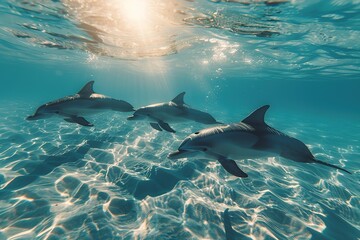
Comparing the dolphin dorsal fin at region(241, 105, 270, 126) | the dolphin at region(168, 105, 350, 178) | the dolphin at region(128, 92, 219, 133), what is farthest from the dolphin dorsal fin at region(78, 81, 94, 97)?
the dolphin dorsal fin at region(241, 105, 270, 126)

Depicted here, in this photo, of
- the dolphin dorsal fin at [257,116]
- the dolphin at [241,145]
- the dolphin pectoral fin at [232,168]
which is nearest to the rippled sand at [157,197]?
the dolphin pectoral fin at [232,168]

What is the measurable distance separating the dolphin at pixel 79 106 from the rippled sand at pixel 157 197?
5.29 ft

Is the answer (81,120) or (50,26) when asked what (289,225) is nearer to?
(81,120)

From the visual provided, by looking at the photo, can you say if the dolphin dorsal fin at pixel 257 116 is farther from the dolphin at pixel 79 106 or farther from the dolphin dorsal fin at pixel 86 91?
the dolphin dorsal fin at pixel 86 91

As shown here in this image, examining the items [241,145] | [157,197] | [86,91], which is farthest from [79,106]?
[241,145]

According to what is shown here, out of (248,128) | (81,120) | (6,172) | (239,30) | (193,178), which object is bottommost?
(6,172)

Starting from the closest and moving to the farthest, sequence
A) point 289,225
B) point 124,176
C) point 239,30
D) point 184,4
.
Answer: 1. point 289,225
2. point 124,176
3. point 184,4
4. point 239,30

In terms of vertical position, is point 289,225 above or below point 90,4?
below

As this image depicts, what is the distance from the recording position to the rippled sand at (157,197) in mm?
4801

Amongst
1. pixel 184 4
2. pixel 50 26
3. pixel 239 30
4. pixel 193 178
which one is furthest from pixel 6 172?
pixel 239 30

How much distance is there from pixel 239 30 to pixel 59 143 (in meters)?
12.9

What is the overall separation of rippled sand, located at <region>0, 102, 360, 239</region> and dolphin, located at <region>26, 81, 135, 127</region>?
63.5 inches

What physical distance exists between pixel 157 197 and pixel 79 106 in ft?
13.9

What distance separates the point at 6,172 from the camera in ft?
22.9
